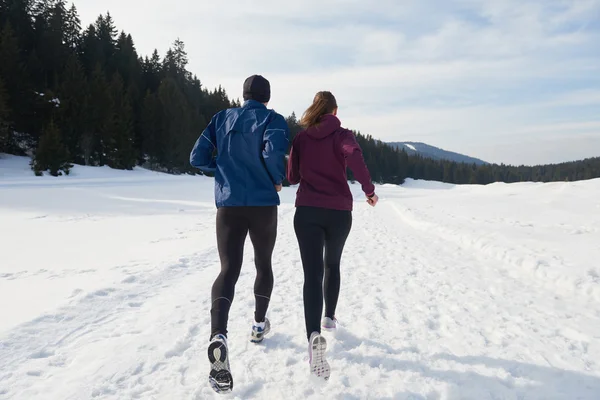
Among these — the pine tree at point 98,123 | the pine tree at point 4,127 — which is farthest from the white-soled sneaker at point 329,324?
the pine tree at point 98,123

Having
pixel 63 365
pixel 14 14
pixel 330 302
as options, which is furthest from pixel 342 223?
pixel 14 14

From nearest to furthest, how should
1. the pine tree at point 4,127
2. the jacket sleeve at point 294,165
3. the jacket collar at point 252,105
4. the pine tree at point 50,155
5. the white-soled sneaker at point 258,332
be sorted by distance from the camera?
the jacket collar at point 252,105 → the jacket sleeve at point 294,165 → the white-soled sneaker at point 258,332 → the pine tree at point 50,155 → the pine tree at point 4,127

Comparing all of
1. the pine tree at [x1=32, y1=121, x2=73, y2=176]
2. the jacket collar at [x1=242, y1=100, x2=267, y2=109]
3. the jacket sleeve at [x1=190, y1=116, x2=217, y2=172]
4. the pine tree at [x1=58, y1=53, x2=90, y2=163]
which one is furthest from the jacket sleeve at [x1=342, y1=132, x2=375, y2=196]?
the pine tree at [x1=58, y1=53, x2=90, y2=163]

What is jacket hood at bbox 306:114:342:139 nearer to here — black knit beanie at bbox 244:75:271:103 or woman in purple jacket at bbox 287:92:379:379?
woman in purple jacket at bbox 287:92:379:379

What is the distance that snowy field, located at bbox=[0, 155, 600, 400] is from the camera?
2760 millimetres

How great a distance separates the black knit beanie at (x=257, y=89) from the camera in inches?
120

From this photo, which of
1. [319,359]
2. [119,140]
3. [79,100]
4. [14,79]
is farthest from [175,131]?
[319,359]

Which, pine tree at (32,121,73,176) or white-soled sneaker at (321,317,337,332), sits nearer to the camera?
white-soled sneaker at (321,317,337,332)

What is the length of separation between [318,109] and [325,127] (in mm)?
200

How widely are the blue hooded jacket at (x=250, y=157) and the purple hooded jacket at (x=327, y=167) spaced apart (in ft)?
1.01

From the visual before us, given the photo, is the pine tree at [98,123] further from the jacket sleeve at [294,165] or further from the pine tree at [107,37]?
the jacket sleeve at [294,165]

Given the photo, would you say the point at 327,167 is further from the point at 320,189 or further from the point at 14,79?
the point at 14,79

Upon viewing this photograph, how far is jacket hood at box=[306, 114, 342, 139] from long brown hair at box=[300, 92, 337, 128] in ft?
0.19

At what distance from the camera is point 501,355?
3277 mm
